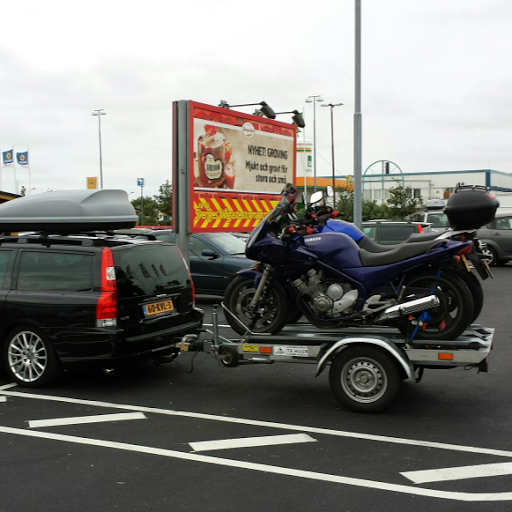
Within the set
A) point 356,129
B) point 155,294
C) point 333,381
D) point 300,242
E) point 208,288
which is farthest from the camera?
point 356,129

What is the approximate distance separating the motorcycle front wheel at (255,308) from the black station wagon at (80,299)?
689 millimetres

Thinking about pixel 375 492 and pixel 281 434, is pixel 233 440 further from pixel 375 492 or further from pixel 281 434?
pixel 375 492

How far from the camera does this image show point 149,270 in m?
7.19

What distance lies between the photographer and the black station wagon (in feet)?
21.7

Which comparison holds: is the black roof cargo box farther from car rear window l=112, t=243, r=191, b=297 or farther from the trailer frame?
the trailer frame

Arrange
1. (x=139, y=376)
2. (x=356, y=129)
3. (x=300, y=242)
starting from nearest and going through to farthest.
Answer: (x=300, y=242), (x=139, y=376), (x=356, y=129)

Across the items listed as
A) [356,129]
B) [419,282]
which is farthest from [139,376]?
[356,129]

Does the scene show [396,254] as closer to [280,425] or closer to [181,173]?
[280,425]

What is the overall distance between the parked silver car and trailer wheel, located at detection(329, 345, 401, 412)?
17.5 m

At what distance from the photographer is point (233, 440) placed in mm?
5332

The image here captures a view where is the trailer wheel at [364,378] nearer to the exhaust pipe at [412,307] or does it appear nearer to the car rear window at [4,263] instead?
the exhaust pipe at [412,307]

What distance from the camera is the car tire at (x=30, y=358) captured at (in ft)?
22.3

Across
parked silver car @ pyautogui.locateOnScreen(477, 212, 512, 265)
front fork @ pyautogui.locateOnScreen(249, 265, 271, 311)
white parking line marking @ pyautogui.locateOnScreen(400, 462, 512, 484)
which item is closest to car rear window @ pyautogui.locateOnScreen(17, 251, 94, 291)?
front fork @ pyautogui.locateOnScreen(249, 265, 271, 311)

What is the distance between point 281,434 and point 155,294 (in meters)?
2.32
